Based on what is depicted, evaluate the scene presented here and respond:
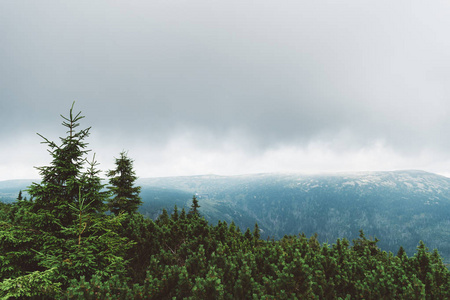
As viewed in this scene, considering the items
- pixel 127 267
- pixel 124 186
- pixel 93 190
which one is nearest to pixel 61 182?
pixel 93 190

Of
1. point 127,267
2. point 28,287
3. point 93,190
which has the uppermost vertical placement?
point 93,190

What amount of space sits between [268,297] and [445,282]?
6.38 meters

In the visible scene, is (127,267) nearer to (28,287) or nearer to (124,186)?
(28,287)

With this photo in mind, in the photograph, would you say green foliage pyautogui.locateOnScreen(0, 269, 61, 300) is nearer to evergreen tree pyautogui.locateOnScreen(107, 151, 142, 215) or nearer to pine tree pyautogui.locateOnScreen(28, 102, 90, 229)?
pine tree pyautogui.locateOnScreen(28, 102, 90, 229)

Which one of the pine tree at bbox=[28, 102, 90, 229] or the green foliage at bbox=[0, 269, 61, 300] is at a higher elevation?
the pine tree at bbox=[28, 102, 90, 229]

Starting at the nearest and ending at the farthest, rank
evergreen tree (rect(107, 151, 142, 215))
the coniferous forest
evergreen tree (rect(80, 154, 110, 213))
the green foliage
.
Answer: the green foliage < the coniferous forest < evergreen tree (rect(80, 154, 110, 213)) < evergreen tree (rect(107, 151, 142, 215))

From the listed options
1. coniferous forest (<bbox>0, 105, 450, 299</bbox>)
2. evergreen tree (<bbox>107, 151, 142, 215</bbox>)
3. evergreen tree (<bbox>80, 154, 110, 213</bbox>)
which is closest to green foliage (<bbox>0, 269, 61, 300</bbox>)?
coniferous forest (<bbox>0, 105, 450, 299</bbox>)

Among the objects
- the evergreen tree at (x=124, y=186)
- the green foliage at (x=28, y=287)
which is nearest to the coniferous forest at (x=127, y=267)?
the green foliage at (x=28, y=287)

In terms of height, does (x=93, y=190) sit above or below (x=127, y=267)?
above

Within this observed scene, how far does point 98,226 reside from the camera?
7703 millimetres

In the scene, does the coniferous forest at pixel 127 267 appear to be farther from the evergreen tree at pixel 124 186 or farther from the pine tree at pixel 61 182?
the evergreen tree at pixel 124 186

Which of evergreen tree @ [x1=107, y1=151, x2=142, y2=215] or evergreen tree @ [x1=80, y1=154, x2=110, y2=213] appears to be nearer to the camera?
evergreen tree @ [x1=80, y1=154, x2=110, y2=213]

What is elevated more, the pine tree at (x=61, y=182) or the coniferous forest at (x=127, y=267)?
the pine tree at (x=61, y=182)

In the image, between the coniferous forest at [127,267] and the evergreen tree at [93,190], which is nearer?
the coniferous forest at [127,267]
